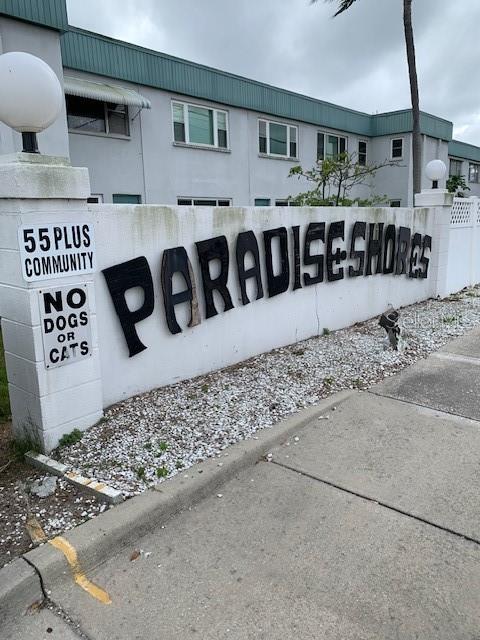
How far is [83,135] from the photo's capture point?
1234 cm

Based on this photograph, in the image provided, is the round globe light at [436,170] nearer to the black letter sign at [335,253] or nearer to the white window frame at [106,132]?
the black letter sign at [335,253]

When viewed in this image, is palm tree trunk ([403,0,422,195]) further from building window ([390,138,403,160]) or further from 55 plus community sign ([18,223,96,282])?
55 plus community sign ([18,223,96,282])

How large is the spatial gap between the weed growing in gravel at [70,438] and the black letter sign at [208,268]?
1852mm

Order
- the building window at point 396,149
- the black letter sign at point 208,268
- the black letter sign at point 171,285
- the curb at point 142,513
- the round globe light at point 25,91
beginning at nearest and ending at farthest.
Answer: the curb at point 142,513 → the round globe light at point 25,91 → the black letter sign at point 171,285 → the black letter sign at point 208,268 → the building window at point 396,149

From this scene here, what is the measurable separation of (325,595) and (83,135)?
12.3m

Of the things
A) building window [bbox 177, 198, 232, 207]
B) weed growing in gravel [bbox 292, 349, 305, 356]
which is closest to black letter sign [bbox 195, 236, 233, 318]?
weed growing in gravel [bbox 292, 349, 305, 356]

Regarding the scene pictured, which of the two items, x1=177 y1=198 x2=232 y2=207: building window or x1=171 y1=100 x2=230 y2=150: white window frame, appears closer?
x1=171 y1=100 x2=230 y2=150: white window frame

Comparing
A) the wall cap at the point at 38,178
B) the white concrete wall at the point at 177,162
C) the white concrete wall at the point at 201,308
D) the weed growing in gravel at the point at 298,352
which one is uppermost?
the white concrete wall at the point at 177,162

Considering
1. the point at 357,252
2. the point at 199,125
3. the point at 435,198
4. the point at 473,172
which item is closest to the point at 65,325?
the point at 357,252

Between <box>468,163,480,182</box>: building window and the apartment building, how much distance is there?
11.7 metres

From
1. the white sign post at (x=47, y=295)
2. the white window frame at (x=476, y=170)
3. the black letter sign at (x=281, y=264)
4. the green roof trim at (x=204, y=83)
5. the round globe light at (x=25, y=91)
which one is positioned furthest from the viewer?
the white window frame at (x=476, y=170)

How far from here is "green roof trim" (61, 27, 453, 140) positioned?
12039 mm

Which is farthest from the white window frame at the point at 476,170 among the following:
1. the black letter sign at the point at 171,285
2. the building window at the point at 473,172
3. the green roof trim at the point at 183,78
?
the black letter sign at the point at 171,285

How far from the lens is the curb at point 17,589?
2.28 meters
